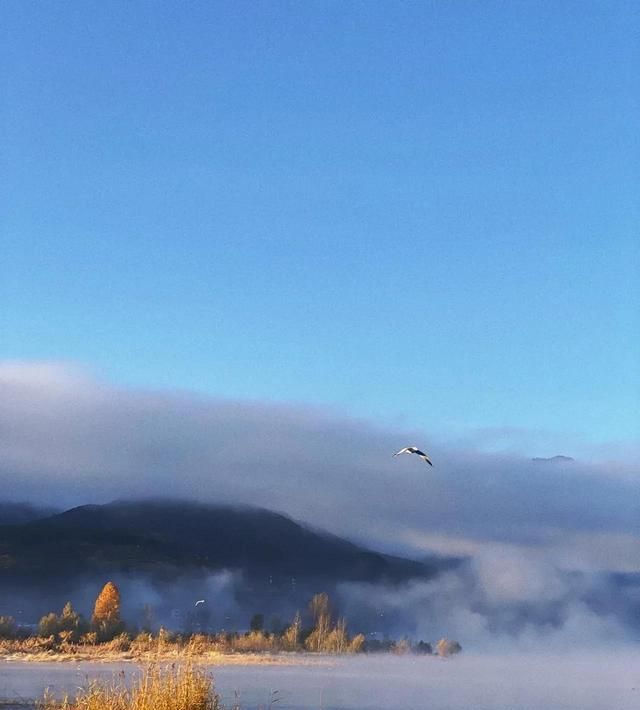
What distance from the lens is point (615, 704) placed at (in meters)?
48.1

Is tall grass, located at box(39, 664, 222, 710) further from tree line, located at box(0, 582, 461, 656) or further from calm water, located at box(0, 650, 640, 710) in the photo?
tree line, located at box(0, 582, 461, 656)

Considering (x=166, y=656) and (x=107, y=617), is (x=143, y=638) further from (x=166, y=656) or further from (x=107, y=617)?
(x=166, y=656)

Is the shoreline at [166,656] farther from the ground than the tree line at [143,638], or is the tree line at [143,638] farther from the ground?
the tree line at [143,638]

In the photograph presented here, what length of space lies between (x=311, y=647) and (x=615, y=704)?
213 ft

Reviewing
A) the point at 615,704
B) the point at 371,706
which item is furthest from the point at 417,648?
the point at 371,706

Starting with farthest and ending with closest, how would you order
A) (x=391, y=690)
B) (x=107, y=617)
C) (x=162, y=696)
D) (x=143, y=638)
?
(x=107, y=617) < (x=143, y=638) < (x=391, y=690) < (x=162, y=696)

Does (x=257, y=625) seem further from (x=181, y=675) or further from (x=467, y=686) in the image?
(x=181, y=675)

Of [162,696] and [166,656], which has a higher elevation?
[162,696]

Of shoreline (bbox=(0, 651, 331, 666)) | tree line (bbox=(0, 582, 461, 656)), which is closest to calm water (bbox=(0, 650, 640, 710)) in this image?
shoreline (bbox=(0, 651, 331, 666))

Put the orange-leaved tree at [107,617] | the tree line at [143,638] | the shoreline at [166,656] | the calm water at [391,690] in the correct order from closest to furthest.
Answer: the calm water at [391,690]
the shoreline at [166,656]
the tree line at [143,638]
the orange-leaved tree at [107,617]

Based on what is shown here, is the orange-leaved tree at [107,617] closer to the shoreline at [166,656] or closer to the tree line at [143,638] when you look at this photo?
the tree line at [143,638]

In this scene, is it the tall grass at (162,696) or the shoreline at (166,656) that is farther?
the shoreline at (166,656)

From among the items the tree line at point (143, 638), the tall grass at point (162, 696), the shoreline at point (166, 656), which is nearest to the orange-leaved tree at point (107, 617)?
the tree line at point (143, 638)

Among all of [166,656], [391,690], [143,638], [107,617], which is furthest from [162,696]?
[107,617]
